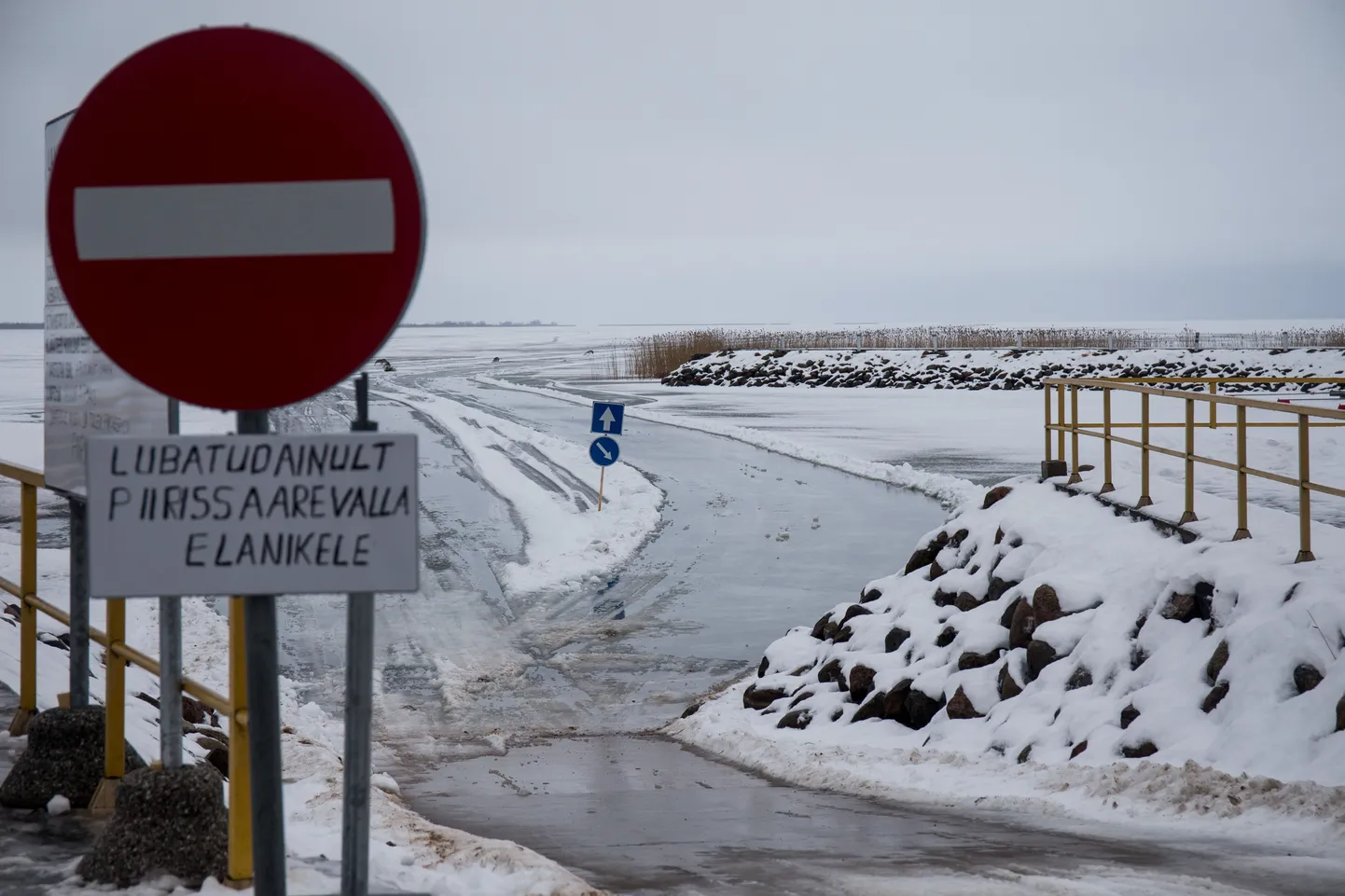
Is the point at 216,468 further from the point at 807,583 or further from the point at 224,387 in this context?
the point at 807,583

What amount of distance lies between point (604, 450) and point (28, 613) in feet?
48.1

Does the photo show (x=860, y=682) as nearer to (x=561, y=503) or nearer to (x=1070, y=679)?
(x=1070, y=679)

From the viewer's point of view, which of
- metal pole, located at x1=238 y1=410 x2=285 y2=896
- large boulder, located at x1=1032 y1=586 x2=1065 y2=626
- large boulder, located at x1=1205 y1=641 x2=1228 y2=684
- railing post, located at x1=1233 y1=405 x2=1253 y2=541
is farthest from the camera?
large boulder, located at x1=1032 y1=586 x2=1065 y2=626

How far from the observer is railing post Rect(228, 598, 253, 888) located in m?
3.41

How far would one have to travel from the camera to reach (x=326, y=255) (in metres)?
2.17

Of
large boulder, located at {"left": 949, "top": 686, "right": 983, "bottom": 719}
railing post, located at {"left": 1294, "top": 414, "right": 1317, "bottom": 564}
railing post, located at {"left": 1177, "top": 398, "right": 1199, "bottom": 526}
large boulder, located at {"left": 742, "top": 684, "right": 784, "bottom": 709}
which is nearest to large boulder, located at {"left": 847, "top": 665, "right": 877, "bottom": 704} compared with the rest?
large boulder, located at {"left": 742, "top": 684, "right": 784, "bottom": 709}

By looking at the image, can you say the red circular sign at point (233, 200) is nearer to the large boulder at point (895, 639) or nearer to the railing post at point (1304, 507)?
the railing post at point (1304, 507)

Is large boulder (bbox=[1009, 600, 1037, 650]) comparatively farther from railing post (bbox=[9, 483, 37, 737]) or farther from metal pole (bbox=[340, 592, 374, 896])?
Result: metal pole (bbox=[340, 592, 374, 896])

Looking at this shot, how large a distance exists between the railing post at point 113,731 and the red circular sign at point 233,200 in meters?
2.58

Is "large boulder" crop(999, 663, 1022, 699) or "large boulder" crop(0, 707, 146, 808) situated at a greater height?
"large boulder" crop(0, 707, 146, 808)

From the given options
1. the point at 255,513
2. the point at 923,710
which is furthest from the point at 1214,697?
the point at 255,513

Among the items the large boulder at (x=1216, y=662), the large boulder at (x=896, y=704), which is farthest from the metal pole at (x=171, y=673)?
the large boulder at (x=896, y=704)

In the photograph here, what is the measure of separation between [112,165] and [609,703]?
8626mm

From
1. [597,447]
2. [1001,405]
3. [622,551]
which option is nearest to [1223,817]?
[622,551]
